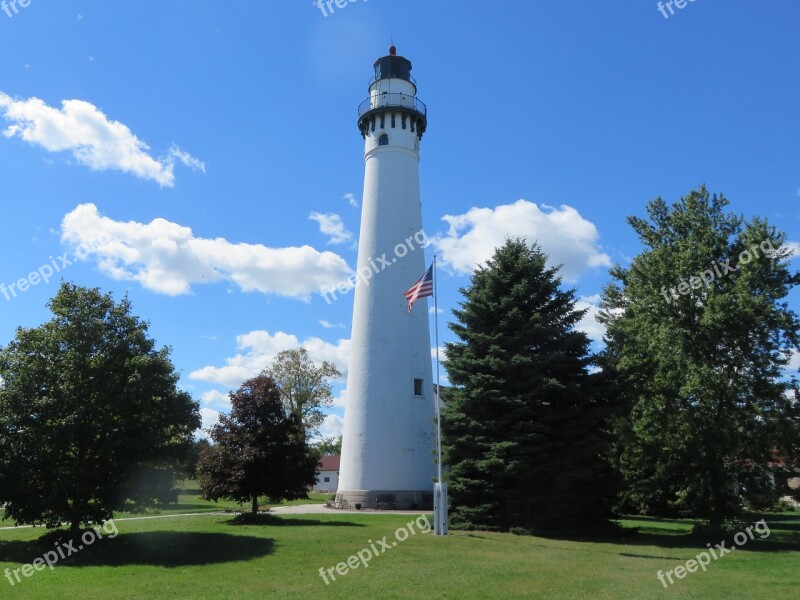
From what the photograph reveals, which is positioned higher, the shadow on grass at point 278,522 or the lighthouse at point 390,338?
the lighthouse at point 390,338

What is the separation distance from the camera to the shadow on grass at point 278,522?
67.8 feet

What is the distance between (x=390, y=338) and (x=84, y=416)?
1505 cm

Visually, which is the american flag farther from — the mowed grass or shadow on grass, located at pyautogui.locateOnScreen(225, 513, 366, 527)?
→ shadow on grass, located at pyautogui.locateOnScreen(225, 513, 366, 527)

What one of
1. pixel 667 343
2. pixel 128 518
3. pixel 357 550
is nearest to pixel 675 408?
pixel 667 343

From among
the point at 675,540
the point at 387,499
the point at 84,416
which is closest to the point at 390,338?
the point at 387,499

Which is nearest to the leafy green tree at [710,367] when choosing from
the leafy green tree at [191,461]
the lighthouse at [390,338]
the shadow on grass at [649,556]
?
the shadow on grass at [649,556]

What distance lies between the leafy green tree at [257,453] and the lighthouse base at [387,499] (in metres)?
4.39

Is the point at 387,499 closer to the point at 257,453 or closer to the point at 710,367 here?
the point at 257,453

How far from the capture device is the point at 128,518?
970 inches

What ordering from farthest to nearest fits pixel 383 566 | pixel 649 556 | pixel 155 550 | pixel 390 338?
pixel 390 338 < pixel 649 556 < pixel 155 550 < pixel 383 566

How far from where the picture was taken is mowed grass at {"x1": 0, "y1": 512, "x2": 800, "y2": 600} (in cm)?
1099

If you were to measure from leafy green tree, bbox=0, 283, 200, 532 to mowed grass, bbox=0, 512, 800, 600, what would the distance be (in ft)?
4.67

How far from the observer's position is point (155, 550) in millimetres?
15195

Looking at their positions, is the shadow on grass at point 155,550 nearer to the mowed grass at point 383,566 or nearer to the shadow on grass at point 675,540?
the mowed grass at point 383,566
